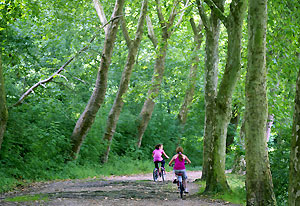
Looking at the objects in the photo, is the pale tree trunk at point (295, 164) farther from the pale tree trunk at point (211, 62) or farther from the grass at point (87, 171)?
the grass at point (87, 171)

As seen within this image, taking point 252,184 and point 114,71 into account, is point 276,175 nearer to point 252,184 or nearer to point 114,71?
point 252,184

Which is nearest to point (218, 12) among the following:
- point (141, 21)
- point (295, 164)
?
point (295, 164)

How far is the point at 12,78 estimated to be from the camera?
19.7 meters

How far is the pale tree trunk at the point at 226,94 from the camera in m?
12.9

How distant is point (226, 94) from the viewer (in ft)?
42.5

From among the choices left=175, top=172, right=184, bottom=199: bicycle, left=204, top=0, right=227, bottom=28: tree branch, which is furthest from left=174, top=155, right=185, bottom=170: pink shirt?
left=204, top=0, right=227, bottom=28: tree branch

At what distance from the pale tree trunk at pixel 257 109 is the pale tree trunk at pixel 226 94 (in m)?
2.94

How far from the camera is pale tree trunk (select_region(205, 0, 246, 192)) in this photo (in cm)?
1288

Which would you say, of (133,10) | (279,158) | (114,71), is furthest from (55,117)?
(114,71)

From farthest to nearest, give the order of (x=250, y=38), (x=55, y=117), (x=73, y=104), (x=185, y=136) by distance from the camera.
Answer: (x=185, y=136)
(x=73, y=104)
(x=55, y=117)
(x=250, y=38)

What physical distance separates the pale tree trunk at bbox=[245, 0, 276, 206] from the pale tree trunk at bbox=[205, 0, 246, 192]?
2.94m

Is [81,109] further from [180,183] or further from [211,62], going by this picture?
[180,183]

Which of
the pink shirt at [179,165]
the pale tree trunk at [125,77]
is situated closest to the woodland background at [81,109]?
the pale tree trunk at [125,77]

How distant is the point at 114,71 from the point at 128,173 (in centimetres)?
1721
